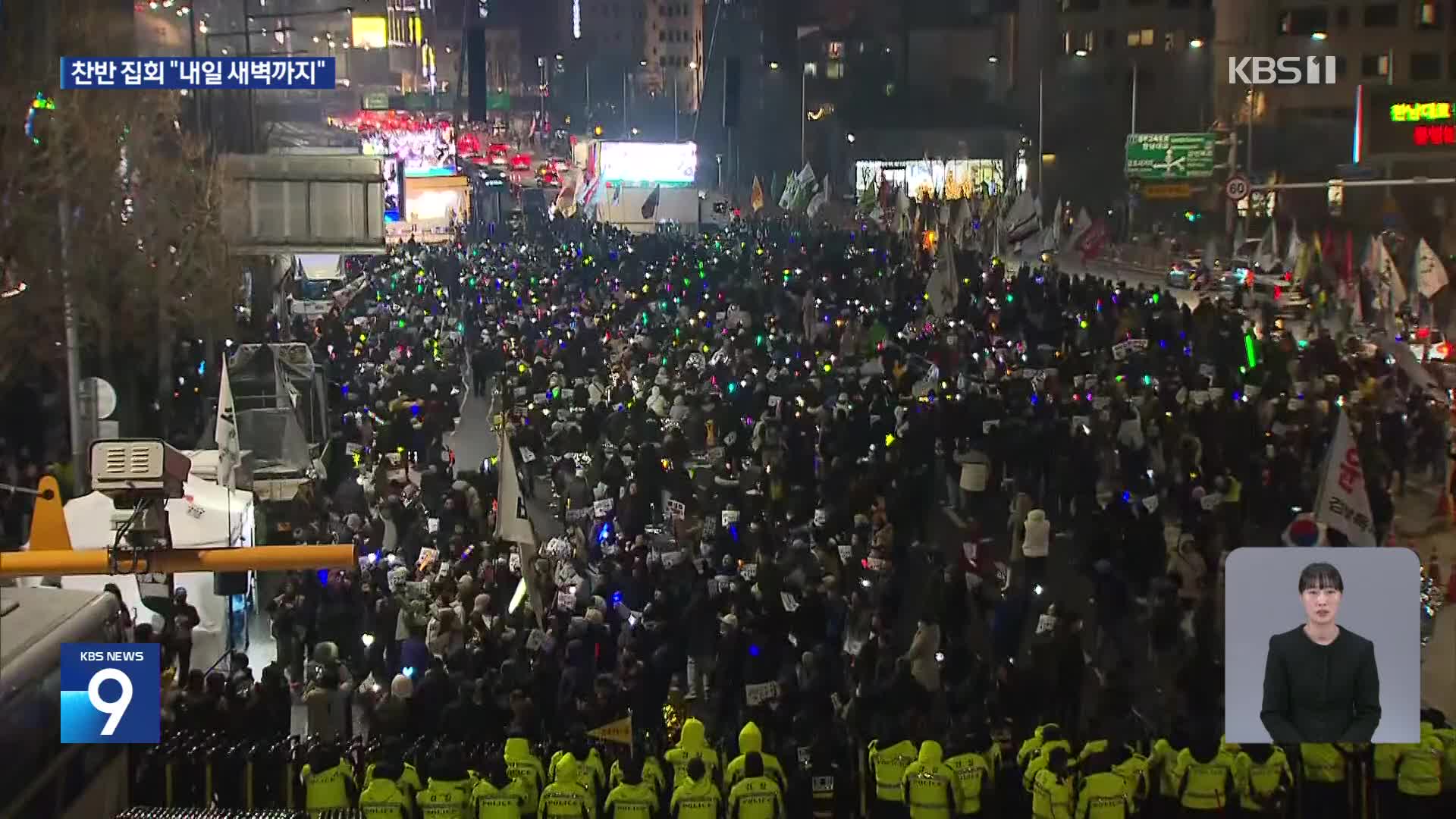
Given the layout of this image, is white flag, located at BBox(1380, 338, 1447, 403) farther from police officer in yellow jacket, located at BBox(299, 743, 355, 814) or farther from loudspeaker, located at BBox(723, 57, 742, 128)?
loudspeaker, located at BBox(723, 57, 742, 128)

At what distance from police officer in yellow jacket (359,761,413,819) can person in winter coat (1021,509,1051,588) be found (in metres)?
6.22

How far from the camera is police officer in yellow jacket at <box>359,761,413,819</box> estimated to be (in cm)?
855

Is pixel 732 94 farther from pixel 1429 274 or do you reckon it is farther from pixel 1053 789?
pixel 1053 789

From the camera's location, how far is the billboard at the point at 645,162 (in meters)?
46.0

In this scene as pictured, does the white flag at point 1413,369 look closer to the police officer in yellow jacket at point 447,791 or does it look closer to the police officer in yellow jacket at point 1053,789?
the police officer in yellow jacket at point 1053,789

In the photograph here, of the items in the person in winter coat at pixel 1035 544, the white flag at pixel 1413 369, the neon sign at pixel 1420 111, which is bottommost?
the person in winter coat at pixel 1035 544

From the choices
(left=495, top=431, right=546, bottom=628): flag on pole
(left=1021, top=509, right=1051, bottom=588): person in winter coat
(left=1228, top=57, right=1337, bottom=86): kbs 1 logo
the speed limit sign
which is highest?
(left=1228, top=57, right=1337, bottom=86): kbs 1 logo

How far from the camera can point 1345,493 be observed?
12719mm

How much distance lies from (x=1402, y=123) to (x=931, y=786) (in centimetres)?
1216

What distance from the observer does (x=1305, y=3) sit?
1970cm

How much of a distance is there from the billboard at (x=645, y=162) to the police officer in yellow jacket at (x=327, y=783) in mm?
36367

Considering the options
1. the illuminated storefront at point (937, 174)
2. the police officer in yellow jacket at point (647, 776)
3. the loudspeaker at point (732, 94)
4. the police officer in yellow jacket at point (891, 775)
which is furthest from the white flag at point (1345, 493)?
the illuminated storefront at point (937, 174)

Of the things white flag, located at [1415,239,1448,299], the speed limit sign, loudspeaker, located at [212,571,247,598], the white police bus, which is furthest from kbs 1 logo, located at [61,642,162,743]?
white flag, located at [1415,239,1448,299]

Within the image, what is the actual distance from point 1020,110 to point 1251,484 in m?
43.5
